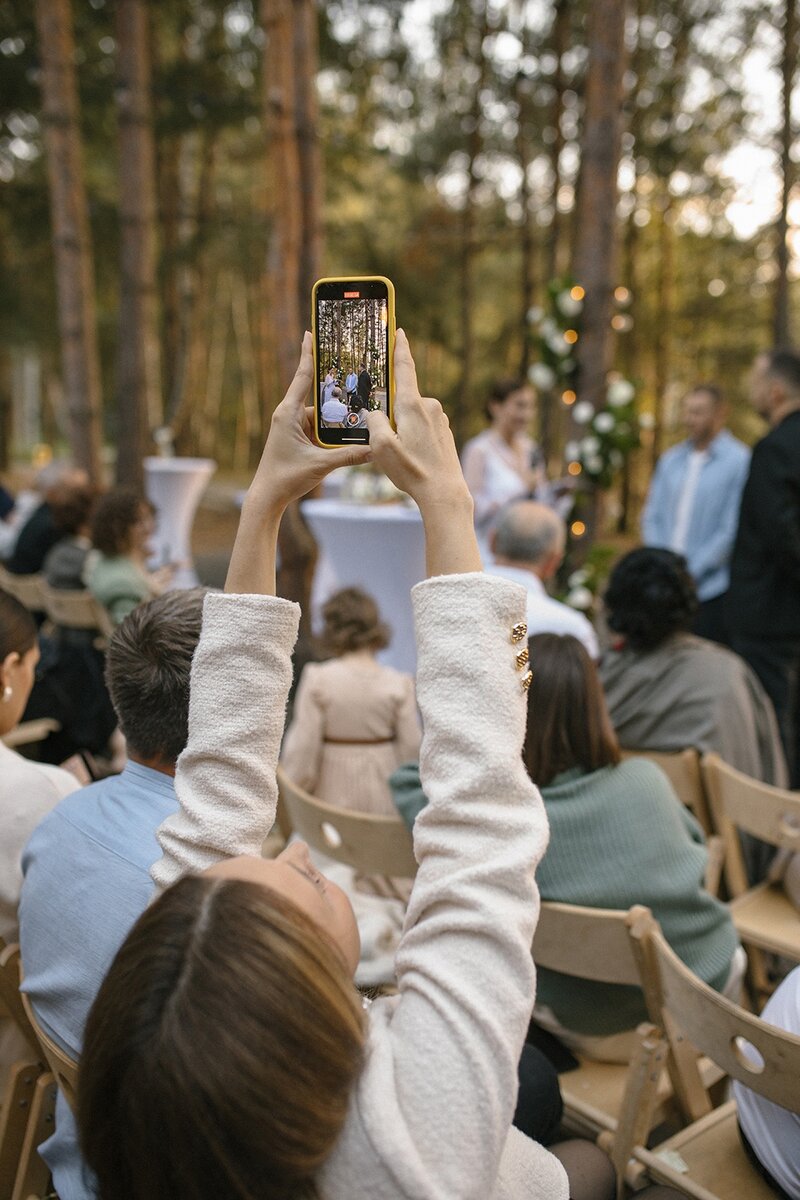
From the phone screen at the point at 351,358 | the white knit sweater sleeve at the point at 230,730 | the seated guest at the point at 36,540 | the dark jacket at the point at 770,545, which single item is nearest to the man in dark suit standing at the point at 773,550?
the dark jacket at the point at 770,545

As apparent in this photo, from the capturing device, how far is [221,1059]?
853 millimetres

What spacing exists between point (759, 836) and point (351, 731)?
1340mm

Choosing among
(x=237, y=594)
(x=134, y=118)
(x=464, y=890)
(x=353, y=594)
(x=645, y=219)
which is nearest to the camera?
(x=464, y=890)

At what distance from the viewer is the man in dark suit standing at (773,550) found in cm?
Result: 466

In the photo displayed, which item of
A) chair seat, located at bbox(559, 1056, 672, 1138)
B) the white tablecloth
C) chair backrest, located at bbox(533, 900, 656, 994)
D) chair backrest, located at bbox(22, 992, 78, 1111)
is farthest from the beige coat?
the white tablecloth

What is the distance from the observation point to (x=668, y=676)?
3422 millimetres

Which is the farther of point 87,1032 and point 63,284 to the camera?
point 63,284

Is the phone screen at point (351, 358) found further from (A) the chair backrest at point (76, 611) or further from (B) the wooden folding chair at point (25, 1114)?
(A) the chair backrest at point (76, 611)

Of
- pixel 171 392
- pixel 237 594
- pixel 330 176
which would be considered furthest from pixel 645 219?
pixel 237 594

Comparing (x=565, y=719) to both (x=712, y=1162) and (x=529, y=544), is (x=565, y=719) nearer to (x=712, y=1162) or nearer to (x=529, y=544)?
(x=712, y=1162)

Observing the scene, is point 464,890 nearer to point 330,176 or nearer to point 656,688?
point 656,688

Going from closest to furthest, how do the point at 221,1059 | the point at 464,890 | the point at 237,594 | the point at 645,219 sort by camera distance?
the point at 221,1059 < the point at 464,890 < the point at 237,594 < the point at 645,219

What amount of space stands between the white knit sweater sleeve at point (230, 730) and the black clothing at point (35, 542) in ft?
18.0

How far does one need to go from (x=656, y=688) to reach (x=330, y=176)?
Result: 14.0 metres
